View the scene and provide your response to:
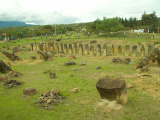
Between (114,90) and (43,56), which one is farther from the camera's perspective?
(43,56)

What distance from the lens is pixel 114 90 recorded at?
184 inches

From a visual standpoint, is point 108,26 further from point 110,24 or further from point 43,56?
point 43,56

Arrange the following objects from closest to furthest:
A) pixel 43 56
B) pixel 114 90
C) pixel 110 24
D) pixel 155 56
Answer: pixel 114 90
pixel 155 56
pixel 43 56
pixel 110 24

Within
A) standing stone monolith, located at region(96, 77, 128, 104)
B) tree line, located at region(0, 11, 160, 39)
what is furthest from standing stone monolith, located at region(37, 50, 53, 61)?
tree line, located at region(0, 11, 160, 39)

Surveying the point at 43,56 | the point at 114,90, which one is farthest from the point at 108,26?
the point at 114,90

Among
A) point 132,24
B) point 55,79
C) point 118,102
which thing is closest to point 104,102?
point 118,102

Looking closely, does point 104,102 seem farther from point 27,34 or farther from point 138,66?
point 27,34

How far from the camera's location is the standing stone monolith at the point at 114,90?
183 inches

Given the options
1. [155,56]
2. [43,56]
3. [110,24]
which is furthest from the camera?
[110,24]

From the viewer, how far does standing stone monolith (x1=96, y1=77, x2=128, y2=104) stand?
464 cm

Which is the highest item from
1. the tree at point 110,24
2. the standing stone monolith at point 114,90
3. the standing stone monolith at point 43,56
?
the tree at point 110,24

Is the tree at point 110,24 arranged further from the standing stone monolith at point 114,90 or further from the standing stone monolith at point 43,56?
the standing stone monolith at point 114,90

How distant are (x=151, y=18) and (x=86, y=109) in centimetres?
4038

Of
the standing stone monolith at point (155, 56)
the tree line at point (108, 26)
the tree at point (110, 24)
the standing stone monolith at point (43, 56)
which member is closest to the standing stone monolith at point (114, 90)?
the standing stone monolith at point (155, 56)
